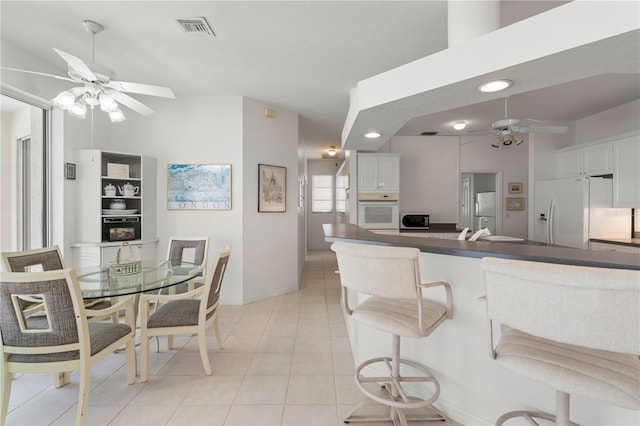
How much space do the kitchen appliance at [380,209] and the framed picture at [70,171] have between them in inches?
151

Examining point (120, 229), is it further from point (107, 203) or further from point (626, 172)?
point (626, 172)

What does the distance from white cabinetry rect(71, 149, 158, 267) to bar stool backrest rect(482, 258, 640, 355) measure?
12.4 feet

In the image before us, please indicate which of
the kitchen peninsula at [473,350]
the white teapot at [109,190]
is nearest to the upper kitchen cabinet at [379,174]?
the kitchen peninsula at [473,350]

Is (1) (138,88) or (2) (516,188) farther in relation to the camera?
(2) (516,188)

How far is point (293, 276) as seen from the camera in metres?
4.64

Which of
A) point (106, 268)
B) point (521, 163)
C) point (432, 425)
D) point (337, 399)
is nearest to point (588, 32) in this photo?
point (432, 425)

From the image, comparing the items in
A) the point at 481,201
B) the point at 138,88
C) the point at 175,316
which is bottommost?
the point at 175,316

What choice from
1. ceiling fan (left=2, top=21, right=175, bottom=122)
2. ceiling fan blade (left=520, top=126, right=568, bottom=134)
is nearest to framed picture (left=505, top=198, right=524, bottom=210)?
ceiling fan blade (left=520, top=126, right=568, bottom=134)

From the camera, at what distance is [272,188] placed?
14.1ft

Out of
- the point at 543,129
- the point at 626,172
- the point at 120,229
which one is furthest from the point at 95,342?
the point at 626,172

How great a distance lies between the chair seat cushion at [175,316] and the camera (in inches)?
87.8

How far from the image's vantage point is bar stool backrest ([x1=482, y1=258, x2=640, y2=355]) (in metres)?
0.86

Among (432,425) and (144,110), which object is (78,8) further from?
(432,425)

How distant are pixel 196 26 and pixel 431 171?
14.9 ft
